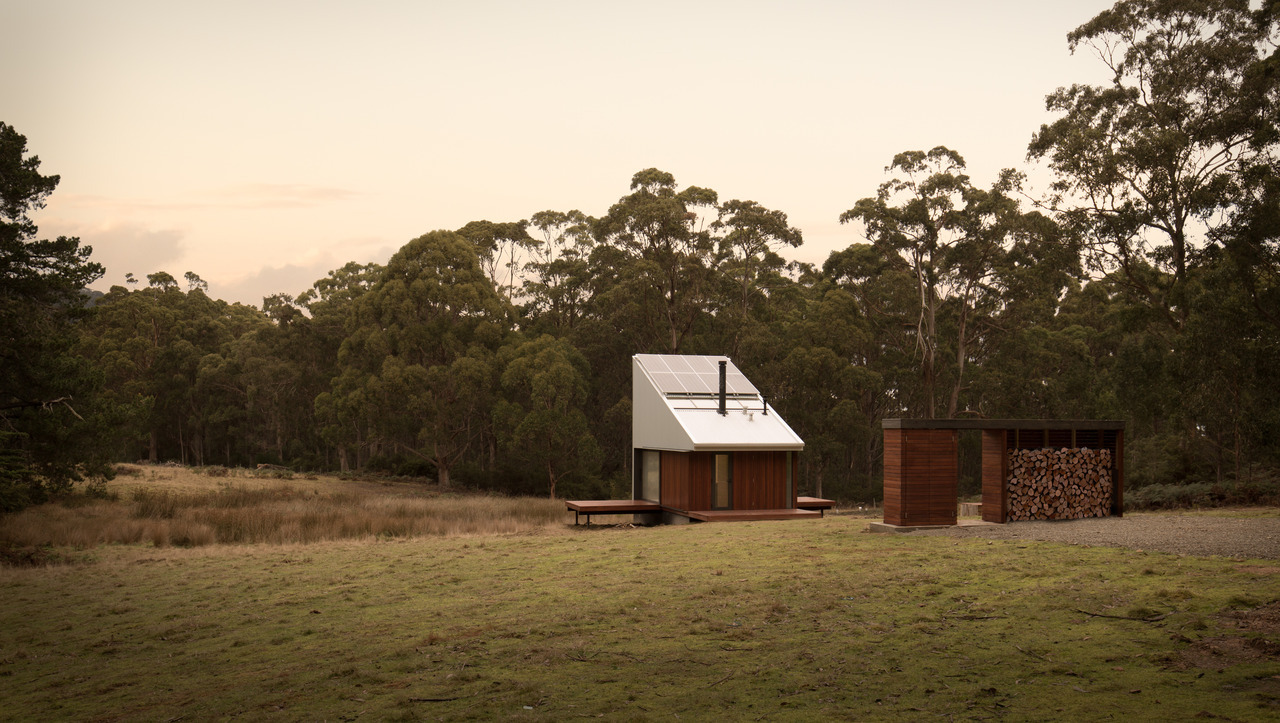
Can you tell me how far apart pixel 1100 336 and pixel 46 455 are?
148ft

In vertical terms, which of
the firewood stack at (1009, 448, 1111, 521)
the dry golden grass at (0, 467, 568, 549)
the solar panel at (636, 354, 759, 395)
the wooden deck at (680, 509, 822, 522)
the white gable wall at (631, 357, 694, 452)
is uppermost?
the solar panel at (636, 354, 759, 395)

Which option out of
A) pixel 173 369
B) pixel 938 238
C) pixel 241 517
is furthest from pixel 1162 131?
pixel 173 369

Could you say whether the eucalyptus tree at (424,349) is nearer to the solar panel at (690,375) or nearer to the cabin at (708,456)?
the solar panel at (690,375)

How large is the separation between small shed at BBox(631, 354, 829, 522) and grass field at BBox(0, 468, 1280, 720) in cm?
844

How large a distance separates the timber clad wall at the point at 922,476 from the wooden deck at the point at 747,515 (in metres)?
6.13

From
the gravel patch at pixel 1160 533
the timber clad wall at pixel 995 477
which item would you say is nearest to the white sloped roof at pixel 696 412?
the timber clad wall at pixel 995 477

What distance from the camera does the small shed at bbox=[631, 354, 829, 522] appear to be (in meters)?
21.5

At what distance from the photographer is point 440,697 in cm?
613

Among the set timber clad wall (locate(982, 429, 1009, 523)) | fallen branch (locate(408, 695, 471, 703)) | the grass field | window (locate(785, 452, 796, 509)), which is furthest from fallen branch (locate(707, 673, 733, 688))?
window (locate(785, 452, 796, 509))

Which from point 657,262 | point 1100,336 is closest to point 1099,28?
point 1100,336

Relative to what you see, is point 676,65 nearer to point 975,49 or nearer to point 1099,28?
point 975,49

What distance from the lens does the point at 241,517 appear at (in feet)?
64.0

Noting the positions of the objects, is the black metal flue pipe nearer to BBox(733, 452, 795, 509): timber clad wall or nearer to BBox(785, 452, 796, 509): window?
BBox(733, 452, 795, 509): timber clad wall

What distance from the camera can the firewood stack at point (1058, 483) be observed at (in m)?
14.6
